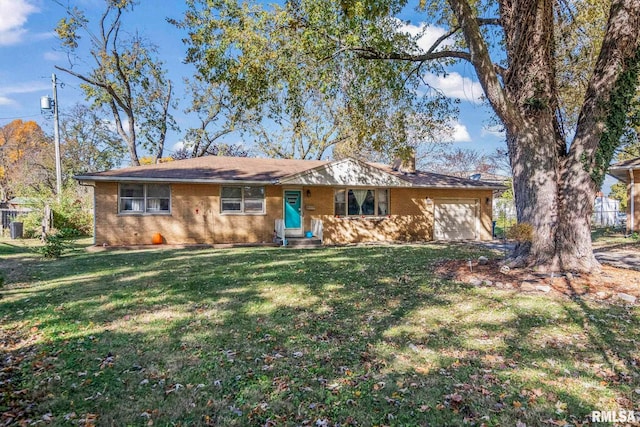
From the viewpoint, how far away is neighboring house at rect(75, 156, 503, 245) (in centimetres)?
1397

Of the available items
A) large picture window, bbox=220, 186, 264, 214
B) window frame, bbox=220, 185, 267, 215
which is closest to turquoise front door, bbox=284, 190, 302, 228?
Result: window frame, bbox=220, 185, 267, 215

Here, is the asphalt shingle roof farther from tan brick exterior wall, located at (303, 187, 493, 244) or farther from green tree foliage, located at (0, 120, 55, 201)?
green tree foliage, located at (0, 120, 55, 201)

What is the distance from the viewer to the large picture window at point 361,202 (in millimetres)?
15867

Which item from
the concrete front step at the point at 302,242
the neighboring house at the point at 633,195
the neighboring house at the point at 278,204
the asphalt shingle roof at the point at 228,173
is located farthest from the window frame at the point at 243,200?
the neighboring house at the point at 633,195

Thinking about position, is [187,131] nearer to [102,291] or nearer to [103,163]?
[103,163]

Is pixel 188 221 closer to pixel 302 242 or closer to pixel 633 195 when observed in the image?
pixel 302 242

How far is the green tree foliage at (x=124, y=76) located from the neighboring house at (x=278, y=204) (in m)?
8.16

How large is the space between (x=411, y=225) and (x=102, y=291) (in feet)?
43.1

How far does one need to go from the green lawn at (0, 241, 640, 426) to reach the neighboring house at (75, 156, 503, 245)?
7.32m

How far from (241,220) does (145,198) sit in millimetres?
3782

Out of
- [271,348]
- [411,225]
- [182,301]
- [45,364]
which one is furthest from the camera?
[411,225]

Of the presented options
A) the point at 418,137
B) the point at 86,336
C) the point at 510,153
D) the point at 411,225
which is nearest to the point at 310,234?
the point at 411,225

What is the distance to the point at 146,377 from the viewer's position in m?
3.46

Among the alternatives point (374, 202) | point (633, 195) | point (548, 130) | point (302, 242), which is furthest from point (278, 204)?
point (633, 195)
